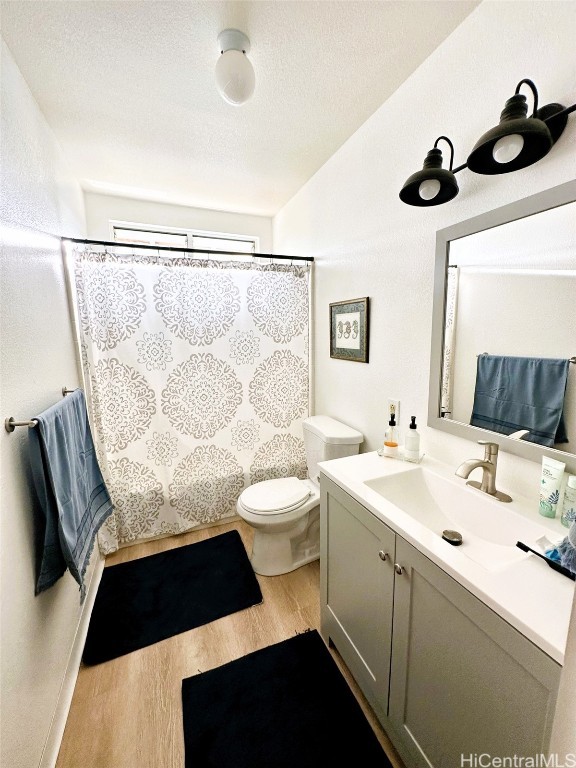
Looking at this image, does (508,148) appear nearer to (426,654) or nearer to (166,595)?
(426,654)

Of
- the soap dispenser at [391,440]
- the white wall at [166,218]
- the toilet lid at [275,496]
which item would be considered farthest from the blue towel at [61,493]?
the white wall at [166,218]

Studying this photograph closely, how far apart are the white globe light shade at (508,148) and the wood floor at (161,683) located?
1928 millimetres

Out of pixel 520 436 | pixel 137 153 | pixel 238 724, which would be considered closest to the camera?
pixel 520 436

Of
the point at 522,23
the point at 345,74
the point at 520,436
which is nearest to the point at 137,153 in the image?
the point at 345,74

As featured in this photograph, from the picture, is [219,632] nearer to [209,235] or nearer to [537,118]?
[537,118]

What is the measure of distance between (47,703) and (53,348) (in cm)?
137

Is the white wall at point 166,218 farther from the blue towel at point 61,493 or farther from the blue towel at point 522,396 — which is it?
the blue towel at point 522,396

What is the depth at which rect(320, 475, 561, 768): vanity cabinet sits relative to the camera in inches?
24.7

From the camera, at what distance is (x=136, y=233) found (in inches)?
103

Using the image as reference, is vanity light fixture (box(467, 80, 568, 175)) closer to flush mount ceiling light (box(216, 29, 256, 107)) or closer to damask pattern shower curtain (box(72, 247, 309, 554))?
flush mount ceiling light (box(216, 29, 256, 107))

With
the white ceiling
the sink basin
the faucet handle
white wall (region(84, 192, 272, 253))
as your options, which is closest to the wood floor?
the sink basin

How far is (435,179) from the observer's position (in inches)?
42.9

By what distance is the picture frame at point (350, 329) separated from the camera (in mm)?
1740

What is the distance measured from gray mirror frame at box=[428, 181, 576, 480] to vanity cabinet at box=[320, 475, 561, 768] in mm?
500
